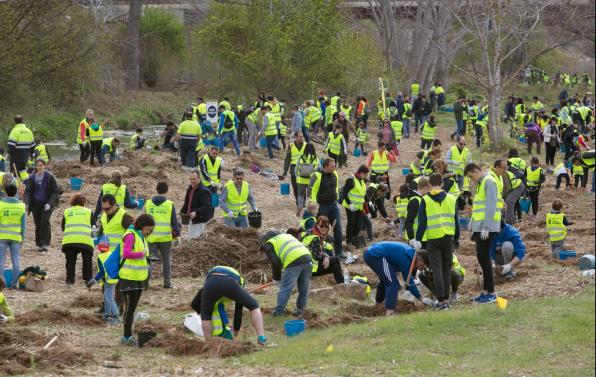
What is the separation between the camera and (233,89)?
50250 millimetres

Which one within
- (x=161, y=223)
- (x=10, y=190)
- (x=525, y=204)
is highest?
(x=10, y=190)

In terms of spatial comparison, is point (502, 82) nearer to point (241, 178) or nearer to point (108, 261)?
point (241, 178)

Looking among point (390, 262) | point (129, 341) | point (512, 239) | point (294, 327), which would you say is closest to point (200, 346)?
point (129, 341)

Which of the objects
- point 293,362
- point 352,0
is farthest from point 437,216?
point 352,0

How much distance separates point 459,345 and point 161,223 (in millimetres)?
5711

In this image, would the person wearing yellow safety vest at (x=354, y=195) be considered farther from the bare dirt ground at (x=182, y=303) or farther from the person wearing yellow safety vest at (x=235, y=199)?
the person wearing yellow safety vest at (x=235, y=199)

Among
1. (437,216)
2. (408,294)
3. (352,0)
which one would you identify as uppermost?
(352,0)

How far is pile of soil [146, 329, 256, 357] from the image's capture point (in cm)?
1164

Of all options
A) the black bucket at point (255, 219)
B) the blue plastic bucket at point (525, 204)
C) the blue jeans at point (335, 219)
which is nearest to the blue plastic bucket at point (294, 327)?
the blue jeans at point (335, 219)

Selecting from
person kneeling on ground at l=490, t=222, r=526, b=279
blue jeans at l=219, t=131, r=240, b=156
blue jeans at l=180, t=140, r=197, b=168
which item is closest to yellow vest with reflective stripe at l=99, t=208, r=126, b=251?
person kneeling on ground at l=490, t=222, r=526, b=279

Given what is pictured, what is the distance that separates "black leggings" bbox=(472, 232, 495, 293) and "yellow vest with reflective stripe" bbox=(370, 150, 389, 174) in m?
8.91

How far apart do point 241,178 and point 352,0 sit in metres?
53.9

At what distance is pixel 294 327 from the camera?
12711mm

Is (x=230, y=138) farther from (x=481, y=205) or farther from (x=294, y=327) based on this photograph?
(x=294, y=327)
